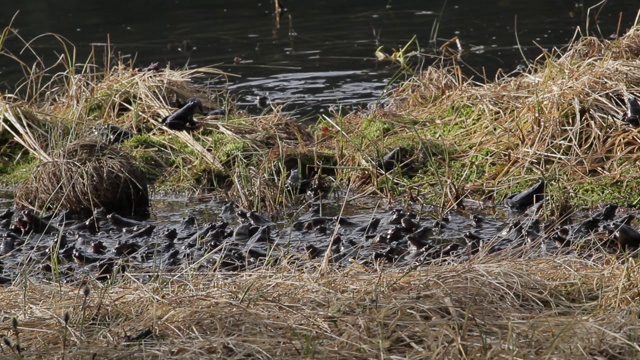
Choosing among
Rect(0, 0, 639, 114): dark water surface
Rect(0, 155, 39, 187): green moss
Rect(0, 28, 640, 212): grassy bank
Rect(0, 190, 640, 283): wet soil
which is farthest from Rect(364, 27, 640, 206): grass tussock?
Rect(0, 155, 39, 187): green moss

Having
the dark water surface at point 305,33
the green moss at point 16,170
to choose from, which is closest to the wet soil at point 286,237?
the green moss at point 16,170

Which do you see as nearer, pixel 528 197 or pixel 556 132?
pixel 528 197

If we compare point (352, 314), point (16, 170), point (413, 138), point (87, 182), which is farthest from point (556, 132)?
point (16, 170)

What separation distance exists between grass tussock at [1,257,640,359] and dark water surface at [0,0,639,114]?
196 inches

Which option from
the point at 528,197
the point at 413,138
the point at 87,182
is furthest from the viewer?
the point at 413,138

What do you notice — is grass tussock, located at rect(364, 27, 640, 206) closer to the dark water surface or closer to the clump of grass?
the clump of grass

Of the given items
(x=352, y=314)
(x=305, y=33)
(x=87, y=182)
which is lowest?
(x=305, y=33)

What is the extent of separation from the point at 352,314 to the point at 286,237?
1.99 meters

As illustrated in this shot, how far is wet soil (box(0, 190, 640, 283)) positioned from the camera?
5.13 meters

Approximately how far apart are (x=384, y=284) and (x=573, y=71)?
133 inches

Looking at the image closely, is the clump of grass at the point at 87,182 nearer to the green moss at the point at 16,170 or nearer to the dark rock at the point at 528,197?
the green moss at the point at 16,170

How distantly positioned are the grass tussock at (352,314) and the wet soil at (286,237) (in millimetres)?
515

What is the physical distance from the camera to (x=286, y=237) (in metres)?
5.82

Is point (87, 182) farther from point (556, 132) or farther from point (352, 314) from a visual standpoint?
point (352, 314)
